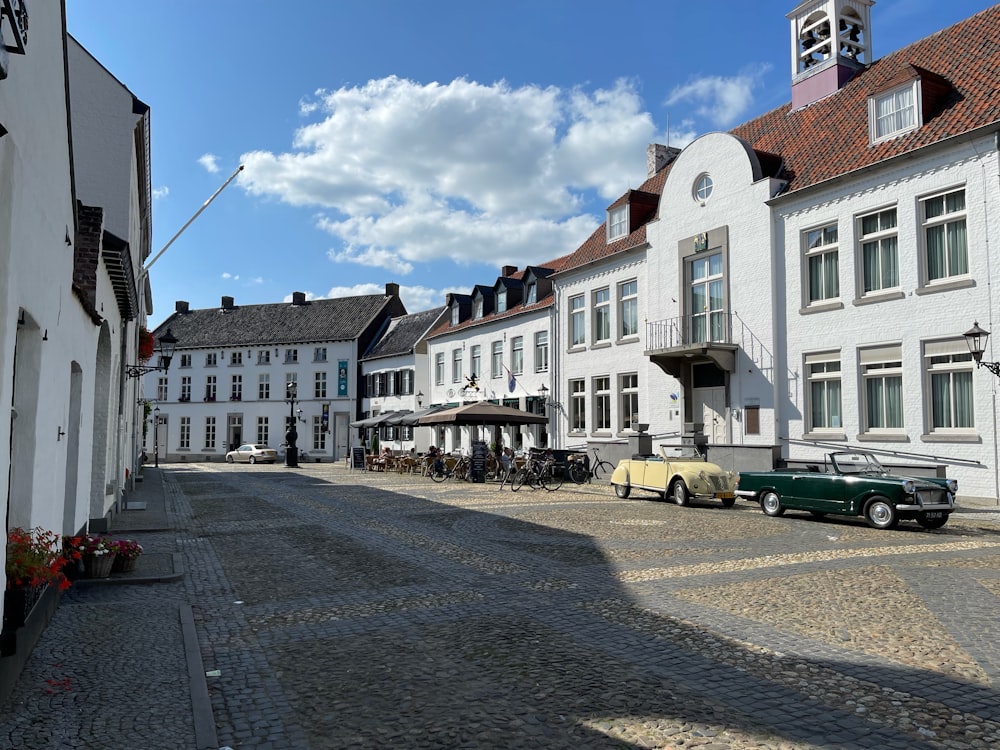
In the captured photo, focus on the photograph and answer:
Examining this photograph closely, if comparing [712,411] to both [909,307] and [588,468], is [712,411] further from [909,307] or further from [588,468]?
[909,307]

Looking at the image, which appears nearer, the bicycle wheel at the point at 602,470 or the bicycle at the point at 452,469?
the bicycle wheel at the point at 602,470

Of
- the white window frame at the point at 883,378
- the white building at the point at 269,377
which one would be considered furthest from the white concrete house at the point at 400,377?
the white window frame at the point at 883,378

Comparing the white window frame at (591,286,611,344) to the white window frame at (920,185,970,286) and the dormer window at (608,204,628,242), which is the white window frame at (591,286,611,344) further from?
the white window frame at (920,185,970,286)

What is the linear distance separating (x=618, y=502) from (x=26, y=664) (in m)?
15.4

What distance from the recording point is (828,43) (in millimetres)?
24656

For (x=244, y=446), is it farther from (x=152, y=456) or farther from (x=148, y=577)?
(x=148, y=577)

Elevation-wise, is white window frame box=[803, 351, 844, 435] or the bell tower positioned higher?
the bell tower

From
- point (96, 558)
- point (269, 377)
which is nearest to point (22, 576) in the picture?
point (96, 558)

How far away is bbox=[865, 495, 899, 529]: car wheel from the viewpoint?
13.9 meters

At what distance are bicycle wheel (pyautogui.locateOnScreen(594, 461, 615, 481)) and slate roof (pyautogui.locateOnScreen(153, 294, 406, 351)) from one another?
31.7 m

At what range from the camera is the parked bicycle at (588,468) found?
27.1 meters

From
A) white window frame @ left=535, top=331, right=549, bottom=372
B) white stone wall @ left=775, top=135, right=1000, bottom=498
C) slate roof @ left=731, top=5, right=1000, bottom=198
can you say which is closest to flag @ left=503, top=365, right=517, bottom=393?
white window frame @ left=535, top=331, right=549, bottom=372

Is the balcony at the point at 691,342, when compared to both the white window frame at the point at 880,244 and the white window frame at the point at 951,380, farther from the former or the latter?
the white window frame at the point at 951,380

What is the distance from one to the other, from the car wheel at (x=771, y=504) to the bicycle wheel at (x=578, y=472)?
1087 cm
